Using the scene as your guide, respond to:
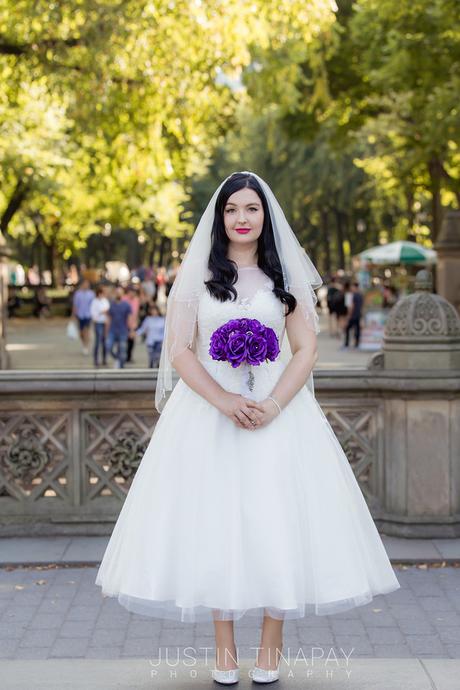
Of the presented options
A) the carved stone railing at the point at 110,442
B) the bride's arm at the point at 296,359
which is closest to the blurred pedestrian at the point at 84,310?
the carved stone railing at the point at 110,442

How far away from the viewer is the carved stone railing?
8070mm

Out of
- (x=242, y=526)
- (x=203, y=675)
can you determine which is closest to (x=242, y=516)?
(x=242, y=526)

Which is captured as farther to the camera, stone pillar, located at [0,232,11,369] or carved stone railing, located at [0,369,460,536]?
stone pillar, located at [0,232,11,369]

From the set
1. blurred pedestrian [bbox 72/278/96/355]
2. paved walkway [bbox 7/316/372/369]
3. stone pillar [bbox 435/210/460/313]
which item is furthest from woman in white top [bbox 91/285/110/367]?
stone pillar [bbox 435/210/460/313]

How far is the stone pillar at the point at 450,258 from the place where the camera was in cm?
2669

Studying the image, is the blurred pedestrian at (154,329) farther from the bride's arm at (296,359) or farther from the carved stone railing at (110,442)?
the bride's arm at (296,359)

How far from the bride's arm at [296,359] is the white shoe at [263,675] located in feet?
3.48

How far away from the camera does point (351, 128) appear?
126 ft

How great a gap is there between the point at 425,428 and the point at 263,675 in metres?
3.36

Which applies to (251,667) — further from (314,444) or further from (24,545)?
(24,545)

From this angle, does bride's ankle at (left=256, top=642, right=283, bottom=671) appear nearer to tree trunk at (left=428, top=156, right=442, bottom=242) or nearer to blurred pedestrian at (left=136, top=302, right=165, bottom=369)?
blurred pedestrian at (left=136, top=302, right=165, bottom=369)

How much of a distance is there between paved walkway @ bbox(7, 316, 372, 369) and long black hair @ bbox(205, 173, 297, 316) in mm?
13582

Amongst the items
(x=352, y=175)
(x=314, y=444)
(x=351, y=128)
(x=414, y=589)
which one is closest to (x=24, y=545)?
(x=414, y=589)

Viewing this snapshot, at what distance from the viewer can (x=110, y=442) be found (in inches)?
321
